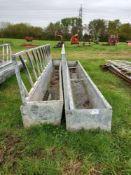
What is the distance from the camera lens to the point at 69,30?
3616 cm

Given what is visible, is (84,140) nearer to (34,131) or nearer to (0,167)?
(34,131)

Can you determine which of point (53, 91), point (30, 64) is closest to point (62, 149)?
point (30, 64)

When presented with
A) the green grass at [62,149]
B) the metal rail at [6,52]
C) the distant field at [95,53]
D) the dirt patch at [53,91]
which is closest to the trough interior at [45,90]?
the dirt patch at [53,91]

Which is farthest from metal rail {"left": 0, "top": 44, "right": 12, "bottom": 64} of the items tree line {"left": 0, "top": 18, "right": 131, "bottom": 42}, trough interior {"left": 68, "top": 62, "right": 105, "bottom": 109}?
tree line {"left": 0, "top": 18, "right": 131, "bottom": 42}

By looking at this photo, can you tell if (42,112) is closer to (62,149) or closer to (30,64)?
(62,149)

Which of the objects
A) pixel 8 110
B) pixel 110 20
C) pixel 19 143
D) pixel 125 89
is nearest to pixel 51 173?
pixel 19 143

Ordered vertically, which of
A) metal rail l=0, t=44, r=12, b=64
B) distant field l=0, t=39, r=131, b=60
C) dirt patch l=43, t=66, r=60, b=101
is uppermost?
metal rail l=0, t=44, r=12, b=64

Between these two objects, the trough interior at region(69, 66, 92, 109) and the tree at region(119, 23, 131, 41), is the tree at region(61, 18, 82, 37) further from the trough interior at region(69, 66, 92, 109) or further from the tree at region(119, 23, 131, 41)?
the trough interior at region(69, 66, 92, 109)

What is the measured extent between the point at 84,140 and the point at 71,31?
3473 centimetres

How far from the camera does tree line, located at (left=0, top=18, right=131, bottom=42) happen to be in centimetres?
3309

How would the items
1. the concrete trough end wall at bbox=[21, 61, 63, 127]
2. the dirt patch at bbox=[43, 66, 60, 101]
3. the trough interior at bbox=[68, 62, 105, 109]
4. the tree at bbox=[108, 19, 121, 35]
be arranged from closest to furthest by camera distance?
1. the concrete trough end wall at bbox=[21, 61, 63, 127]
2. the trough interior at bbox=[68, 62, 105, 109]
3. the dirt patch at bbox=[43, 66, 60, 101]
4. the tree at bbox=[108, 19, 121, 35]

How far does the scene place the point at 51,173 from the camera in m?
2.39

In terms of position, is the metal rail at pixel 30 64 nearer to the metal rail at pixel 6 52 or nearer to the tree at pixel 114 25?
the metal rail at pixel 6 52

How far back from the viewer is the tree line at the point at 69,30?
109 feet
